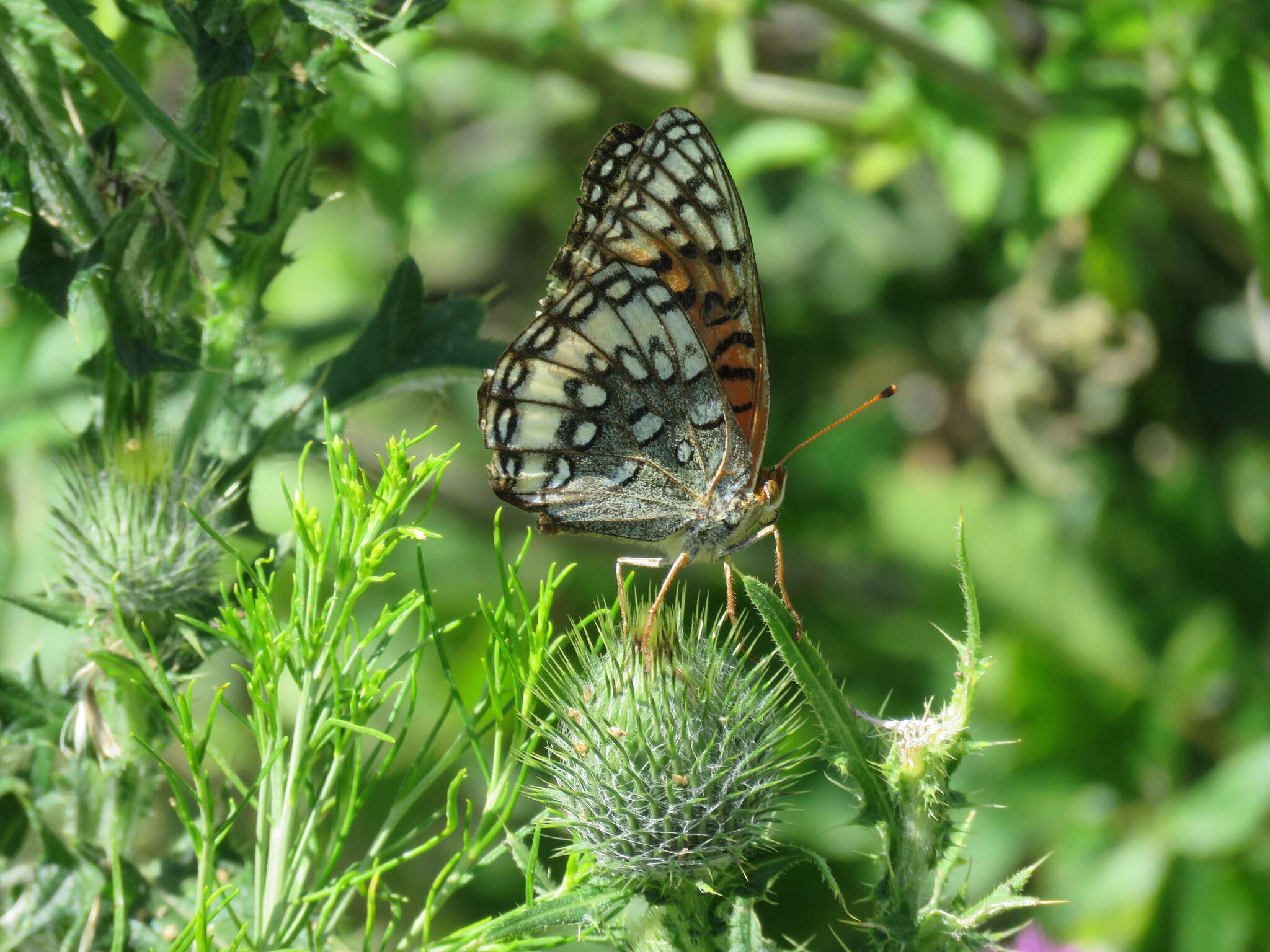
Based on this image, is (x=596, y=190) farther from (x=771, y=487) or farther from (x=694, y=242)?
(x=771, y=487)

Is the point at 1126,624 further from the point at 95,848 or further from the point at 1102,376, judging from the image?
the point at 95,848

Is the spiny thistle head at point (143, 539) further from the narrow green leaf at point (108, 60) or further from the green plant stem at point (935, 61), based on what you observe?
the green plant stem at point (935, 61)

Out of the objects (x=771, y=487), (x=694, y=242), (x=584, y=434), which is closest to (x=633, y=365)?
(x=584, y=434)

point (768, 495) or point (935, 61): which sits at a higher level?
point (935, 61)

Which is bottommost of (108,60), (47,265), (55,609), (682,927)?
(682,927)

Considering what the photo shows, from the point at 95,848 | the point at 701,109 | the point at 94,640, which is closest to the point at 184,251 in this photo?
the point at 94,640
